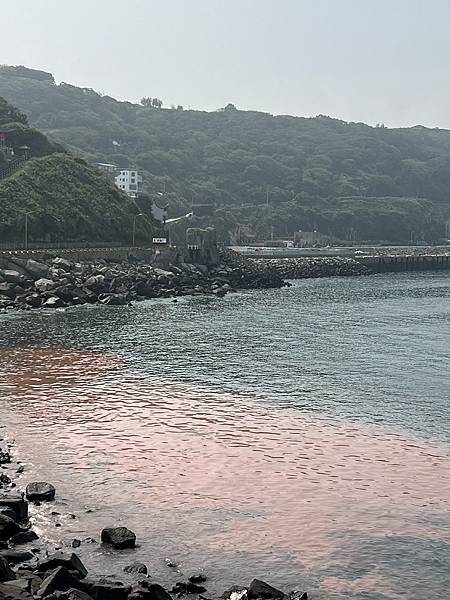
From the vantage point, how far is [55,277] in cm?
6394

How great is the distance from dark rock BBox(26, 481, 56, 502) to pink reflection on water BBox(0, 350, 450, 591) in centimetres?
155

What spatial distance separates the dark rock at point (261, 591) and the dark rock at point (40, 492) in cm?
666

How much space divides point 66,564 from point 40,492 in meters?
4.95

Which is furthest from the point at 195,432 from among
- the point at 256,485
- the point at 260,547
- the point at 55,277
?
the point at 55,277

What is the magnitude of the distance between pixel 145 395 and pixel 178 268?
5345cm

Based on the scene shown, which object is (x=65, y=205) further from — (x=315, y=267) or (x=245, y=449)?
(x=245, y=449)

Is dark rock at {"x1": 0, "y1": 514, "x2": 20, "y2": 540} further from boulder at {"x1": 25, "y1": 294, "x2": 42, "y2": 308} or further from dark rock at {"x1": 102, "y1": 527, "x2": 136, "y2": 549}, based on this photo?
boulder at {"x1": 25, "y1": 294, "x2": 42, "y2": 308}

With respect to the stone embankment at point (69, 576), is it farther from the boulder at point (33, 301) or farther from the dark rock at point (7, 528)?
the boulder at point (33, 301)

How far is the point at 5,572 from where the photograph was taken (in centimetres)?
1311

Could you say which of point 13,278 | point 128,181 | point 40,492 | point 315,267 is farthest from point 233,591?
point 128,181

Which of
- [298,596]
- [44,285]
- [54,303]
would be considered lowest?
[298,596]

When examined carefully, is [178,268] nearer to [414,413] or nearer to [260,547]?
[414,413]

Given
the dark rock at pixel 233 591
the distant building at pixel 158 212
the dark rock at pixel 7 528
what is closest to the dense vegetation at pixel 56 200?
the distant building at pixel 158 212

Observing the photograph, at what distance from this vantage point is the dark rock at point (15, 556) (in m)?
14.5
